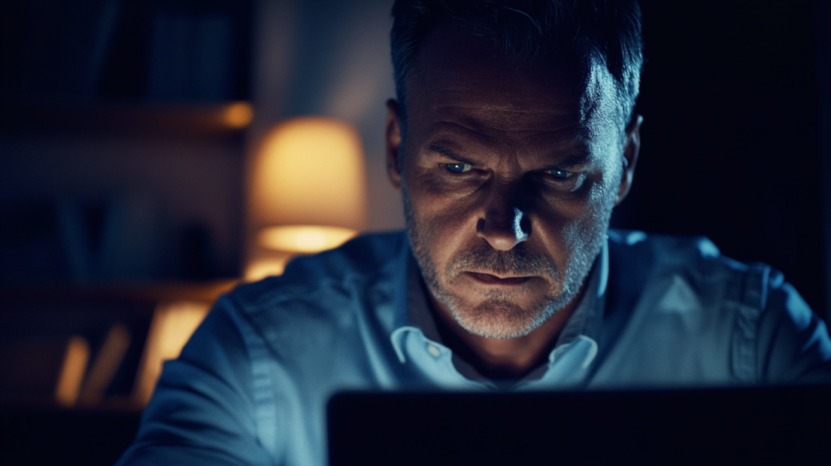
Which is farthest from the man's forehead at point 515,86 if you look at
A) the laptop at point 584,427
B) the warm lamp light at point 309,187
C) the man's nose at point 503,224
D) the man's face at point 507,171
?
the warm lamp light at point 309,187

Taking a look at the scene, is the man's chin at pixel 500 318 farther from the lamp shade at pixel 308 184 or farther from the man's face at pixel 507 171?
the lamp shade at pixel 308 184

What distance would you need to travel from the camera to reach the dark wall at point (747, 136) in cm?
110

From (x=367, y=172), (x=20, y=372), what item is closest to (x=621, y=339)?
(x=367, y=172)

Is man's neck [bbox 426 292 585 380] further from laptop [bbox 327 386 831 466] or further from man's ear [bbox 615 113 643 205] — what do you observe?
laptop [bbox 327 386 831 466]

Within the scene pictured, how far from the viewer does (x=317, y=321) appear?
91 centimetres

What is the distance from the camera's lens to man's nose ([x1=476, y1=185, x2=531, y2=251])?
0.73 metres

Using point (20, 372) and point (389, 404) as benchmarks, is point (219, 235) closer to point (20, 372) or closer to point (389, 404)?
point (20, 372)

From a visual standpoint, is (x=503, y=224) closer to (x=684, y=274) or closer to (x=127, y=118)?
(x=684, y=274)

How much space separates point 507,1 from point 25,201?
1769 millimetres

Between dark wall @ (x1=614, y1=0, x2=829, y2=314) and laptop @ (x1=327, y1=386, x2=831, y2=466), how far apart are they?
79 cm

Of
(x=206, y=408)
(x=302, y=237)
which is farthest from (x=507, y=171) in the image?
(x=302, y=237)

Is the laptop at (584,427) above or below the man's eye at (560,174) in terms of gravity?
below

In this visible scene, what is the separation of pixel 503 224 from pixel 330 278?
0.37m

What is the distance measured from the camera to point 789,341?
87 cm
